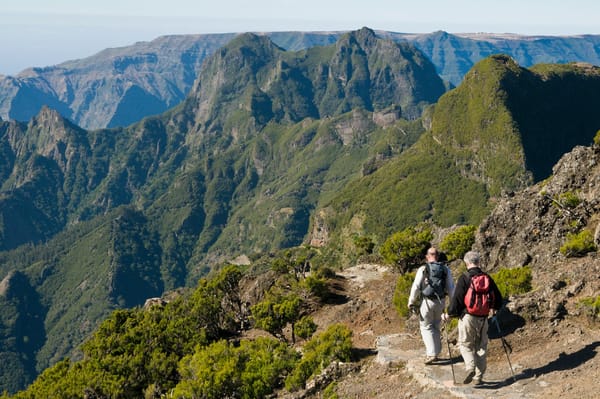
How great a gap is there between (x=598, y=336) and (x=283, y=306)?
27.5 m

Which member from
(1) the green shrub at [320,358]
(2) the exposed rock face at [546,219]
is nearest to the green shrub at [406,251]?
(2) the exposed rock face at [546,219]

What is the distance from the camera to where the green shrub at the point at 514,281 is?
104 feet

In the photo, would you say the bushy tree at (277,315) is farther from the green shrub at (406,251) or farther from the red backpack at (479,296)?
the red backpack at (479,296)

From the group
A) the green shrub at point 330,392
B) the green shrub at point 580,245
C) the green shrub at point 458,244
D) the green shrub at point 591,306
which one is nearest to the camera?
the green shrub at point 591,306

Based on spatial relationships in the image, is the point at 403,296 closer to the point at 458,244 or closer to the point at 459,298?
the point at 458,244

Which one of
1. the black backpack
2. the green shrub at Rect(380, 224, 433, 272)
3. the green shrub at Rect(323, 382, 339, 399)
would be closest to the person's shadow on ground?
the black backpack

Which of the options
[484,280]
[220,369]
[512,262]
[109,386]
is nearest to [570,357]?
[484,280]

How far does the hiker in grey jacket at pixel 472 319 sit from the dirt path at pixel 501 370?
116 centimetres

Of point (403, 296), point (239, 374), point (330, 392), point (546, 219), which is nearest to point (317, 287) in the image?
point (403, 296)

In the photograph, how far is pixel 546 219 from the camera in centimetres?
4028

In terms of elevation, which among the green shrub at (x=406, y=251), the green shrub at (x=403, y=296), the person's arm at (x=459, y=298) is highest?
the person's arm at (x=459, y=298)

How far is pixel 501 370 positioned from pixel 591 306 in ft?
21.1

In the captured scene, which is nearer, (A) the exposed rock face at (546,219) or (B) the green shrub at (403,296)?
(B) the green shrub at (403,296)

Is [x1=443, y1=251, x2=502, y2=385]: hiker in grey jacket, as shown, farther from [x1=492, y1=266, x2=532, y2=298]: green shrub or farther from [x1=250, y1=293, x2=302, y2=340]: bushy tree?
[x1=250, y1=293, x2=302, y2=340]: bushy tree
